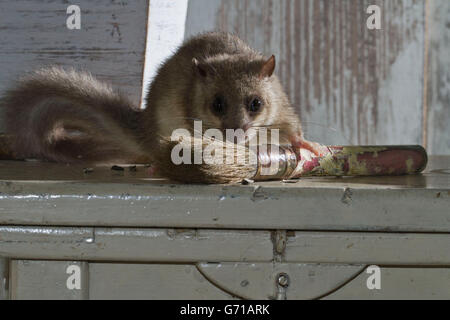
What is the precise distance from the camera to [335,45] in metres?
1.78

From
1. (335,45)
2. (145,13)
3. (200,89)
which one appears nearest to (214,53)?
(200,89)

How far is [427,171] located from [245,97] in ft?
1.66

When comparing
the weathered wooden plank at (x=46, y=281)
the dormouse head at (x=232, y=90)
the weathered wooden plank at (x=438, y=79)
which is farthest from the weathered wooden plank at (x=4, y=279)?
the weathered wooden plank at (x=438, y=79)

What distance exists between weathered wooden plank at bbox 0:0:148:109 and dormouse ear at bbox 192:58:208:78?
30 centimetres

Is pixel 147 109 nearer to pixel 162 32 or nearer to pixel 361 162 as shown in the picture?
pixel 162 32

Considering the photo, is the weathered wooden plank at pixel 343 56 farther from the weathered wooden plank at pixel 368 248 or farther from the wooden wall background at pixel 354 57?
the weathered wooden plank at pixel 368 248

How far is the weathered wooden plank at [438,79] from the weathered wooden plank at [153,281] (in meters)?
1.18

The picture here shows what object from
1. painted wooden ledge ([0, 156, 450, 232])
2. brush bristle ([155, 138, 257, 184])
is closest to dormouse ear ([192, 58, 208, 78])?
brush bristle ([155, 138, 257, 184])

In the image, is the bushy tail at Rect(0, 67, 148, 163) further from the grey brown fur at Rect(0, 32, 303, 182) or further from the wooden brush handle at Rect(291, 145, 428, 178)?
the wooden brush handle at Rect(291, 145, 428, 178)

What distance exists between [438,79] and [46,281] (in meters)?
1.36

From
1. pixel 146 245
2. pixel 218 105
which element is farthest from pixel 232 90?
pixel 146 245

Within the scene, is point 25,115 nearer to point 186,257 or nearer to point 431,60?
point 186,257

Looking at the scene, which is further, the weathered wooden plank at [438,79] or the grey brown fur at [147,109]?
the weathered wooden plank at [438,79]

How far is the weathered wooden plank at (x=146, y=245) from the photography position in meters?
0.87
